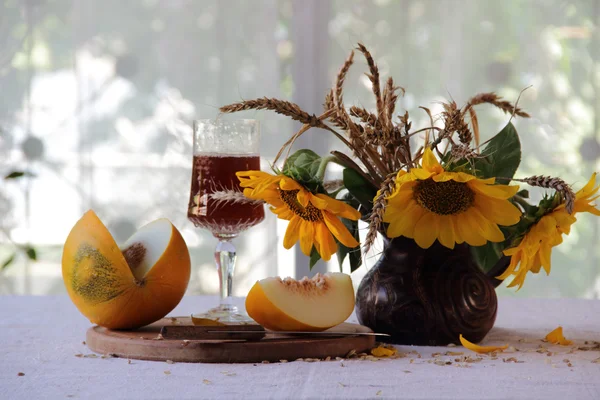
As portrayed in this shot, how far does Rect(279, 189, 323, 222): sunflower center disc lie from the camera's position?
966mm

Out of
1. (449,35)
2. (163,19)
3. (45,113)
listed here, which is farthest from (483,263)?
(45,113)

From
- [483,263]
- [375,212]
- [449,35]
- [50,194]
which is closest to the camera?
[375,212]

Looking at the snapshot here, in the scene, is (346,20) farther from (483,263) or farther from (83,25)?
(483,263)

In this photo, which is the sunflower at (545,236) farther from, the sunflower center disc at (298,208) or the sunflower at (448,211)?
the sunflower center disc at (298,208)

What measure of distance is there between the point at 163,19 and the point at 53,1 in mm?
449

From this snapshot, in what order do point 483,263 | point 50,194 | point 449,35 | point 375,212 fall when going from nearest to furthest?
point 375,212 → point 483,263 → point 449,35 → point 50,194

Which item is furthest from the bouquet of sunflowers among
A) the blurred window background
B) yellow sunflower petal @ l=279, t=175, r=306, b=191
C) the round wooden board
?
the blurred window background

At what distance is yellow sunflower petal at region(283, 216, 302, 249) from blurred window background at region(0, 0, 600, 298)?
1723 millimetres

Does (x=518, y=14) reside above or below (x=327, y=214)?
above

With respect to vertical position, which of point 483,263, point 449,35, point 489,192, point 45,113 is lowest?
point 483,263

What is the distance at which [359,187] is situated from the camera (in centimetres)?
103

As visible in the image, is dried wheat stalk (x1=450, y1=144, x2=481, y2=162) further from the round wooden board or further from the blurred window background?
the blurred window background

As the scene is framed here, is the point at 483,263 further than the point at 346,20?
No

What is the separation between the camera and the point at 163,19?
2779 millimetres
